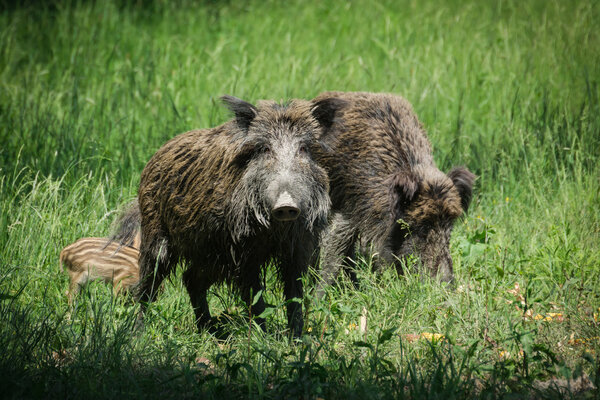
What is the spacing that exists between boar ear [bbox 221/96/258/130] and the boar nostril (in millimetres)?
817

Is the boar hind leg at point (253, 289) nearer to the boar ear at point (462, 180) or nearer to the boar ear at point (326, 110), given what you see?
the boar ear at point (326, 110)

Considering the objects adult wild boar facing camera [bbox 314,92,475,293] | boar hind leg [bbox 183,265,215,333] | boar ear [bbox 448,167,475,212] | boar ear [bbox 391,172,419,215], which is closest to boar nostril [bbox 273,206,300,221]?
boar hind leg [bbox 183,265,215,333]

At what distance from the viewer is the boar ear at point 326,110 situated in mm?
4820

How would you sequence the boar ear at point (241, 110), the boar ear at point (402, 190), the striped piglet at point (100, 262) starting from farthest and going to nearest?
the boar ear at point (402, 190), the striped piglet at point (100, 262), the boar ear at point (241, 110)

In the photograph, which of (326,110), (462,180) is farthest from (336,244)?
(326,110)

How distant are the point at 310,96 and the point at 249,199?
3.88m

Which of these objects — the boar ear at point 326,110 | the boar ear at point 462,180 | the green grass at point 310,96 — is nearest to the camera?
the green grass at point 310,96

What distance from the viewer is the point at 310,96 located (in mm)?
8117

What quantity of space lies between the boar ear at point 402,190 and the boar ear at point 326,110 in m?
1.09

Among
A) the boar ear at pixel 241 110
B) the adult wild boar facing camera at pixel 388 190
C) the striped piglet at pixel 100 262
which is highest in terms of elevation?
the boar ear at pixel 241 110

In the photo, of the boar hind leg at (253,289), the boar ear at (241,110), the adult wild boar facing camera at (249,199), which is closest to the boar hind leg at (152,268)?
the adult wild boar facing camera at (249,199)

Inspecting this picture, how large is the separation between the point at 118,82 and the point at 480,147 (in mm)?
4623

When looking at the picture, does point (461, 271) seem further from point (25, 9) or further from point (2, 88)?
point (25, 9)

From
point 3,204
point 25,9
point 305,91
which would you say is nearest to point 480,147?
point 305,91
